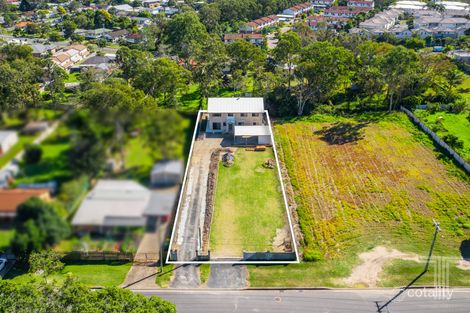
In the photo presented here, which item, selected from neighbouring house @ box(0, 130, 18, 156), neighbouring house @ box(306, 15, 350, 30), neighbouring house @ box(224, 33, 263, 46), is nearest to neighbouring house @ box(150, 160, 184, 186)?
neighbouring house @ box(0, 130, 18, 156)

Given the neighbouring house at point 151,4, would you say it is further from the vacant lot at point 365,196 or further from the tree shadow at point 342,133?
the tree shadow at point 342,133

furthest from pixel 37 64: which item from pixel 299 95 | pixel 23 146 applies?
pixel 23 146

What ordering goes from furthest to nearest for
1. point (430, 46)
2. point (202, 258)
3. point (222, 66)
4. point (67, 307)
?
point (430, 46), point (222, 66), point (202, 258), point (67, 307)

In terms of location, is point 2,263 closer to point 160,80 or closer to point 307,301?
point 307,301

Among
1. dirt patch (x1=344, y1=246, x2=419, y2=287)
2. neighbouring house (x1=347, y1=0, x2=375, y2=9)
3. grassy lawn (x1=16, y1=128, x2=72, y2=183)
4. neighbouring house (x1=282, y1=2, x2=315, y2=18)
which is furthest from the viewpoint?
neighbouring house (x1=347, y1=0, x2=375, y2=9)

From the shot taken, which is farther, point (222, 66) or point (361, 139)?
point (222, 66)

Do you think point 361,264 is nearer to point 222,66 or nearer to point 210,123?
point 210,123

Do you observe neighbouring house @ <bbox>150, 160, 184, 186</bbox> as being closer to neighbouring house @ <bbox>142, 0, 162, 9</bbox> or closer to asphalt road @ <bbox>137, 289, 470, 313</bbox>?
asphalt road @ <bbox>137, 289, 470, 313</bbox>
